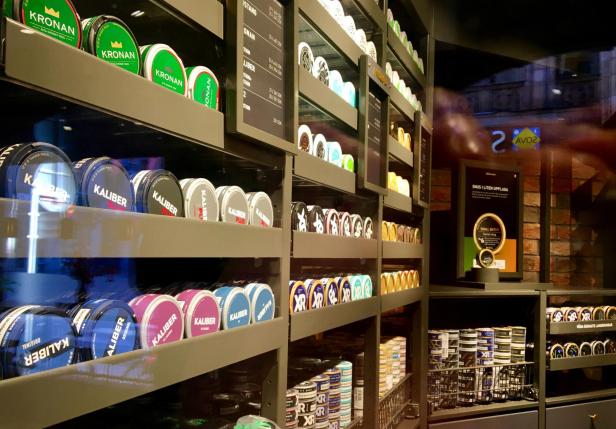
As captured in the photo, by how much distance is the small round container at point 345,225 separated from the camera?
213cm

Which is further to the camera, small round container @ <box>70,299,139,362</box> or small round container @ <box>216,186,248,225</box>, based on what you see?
small round container @ <box>216,186,248,225</box>

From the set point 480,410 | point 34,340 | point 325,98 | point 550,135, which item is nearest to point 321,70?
point 325,98

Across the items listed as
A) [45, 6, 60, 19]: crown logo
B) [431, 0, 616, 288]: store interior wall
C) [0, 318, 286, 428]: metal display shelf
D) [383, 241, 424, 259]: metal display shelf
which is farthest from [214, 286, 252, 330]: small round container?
[431, 0, 616, 288]: store interior wall

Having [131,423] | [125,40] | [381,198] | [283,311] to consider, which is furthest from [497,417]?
[125,40]

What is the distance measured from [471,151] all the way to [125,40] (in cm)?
402

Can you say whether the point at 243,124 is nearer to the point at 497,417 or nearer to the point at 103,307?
the point at 103,307

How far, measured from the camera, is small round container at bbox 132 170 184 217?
1080 millimetres

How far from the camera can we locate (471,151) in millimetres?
4711

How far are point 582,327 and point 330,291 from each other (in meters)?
2.52

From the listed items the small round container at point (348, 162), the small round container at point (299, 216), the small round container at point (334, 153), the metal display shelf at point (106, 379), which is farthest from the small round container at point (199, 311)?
the small round container at point (348, 162)

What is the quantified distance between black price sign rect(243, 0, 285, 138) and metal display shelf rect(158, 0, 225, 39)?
0.07m

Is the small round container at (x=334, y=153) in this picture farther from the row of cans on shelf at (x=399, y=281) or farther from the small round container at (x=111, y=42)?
the small round container at (x=111, y=42)

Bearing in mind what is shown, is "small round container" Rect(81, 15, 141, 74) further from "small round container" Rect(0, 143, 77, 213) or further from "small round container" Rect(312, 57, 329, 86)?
"small round container" Rect(312, 57, 329, 86)

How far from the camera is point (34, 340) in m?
0.82
